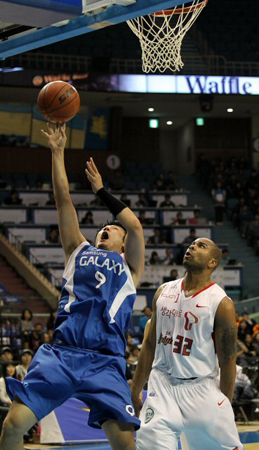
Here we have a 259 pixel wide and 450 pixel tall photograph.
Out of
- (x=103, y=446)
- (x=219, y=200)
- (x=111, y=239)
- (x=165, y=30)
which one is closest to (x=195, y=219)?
(x=219, y=200)

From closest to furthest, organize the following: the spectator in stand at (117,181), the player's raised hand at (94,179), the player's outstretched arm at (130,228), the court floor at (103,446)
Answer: the player's outstretched arm at (130,228) → the player's raised hand at (94,179) → the court floor at (103,446) → the spectator in stand at (117,181)

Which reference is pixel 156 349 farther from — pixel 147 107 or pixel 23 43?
pixel 147 107

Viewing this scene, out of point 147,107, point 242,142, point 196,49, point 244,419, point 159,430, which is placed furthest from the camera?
point 242,142

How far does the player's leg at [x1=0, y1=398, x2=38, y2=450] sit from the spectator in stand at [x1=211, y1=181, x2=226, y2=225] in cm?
2126

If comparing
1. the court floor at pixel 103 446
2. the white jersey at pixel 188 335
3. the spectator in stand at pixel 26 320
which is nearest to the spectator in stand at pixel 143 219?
the spectator in stand at pixel 26 320

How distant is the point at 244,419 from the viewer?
13094 mm

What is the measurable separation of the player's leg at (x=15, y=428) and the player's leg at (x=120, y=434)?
473mm

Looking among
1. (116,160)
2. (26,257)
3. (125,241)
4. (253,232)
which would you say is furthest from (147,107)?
(125,241)

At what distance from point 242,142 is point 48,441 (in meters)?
22.2

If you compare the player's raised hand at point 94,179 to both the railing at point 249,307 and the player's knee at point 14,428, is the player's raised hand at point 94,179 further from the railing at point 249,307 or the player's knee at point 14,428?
the railing at point 249,307

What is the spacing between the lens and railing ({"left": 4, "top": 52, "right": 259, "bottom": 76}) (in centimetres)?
2462

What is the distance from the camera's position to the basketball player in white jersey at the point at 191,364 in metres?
4.97

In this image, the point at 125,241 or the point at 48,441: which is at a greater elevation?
the point at 125,241

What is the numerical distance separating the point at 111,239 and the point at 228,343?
1052mm
